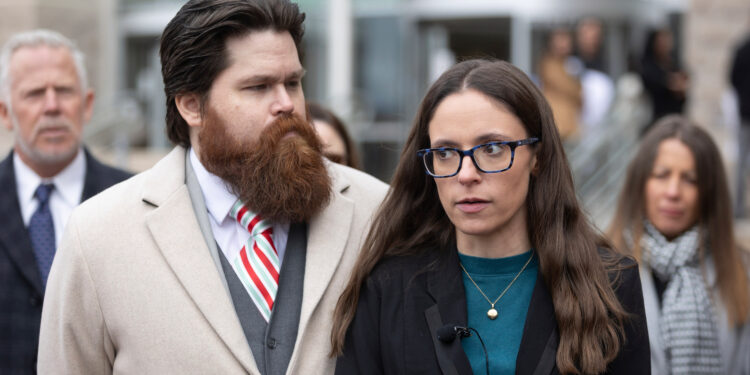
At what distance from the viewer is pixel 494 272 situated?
265cm

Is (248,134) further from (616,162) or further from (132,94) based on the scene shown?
(132,94)

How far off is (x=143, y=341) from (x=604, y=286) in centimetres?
144

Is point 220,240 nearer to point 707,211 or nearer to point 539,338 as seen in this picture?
point 539,338

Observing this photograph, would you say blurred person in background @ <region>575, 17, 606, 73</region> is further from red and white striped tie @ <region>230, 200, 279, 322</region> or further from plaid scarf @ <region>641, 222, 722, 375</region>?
red and white striped tie @ <region>230, 200, 279, 322</region>

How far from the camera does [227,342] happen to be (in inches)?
105

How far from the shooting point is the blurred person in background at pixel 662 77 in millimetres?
9250

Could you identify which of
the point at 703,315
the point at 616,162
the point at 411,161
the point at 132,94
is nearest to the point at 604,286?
the point at 411,161

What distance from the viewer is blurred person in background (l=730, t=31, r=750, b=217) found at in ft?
26.8

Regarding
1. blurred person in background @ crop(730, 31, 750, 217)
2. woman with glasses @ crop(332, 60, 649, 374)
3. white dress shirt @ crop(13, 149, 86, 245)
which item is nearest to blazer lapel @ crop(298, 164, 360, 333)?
woman with glasses @ crop(332, 60, 649, 374)

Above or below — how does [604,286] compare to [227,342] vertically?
above

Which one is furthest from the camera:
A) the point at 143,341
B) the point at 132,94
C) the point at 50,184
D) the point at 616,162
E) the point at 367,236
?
the point at 132,94

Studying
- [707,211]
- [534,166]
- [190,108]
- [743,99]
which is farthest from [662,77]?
[190,108]

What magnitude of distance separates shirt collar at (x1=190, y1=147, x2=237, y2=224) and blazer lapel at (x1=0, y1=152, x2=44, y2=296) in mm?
1078

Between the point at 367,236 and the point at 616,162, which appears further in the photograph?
the point at 616,162
